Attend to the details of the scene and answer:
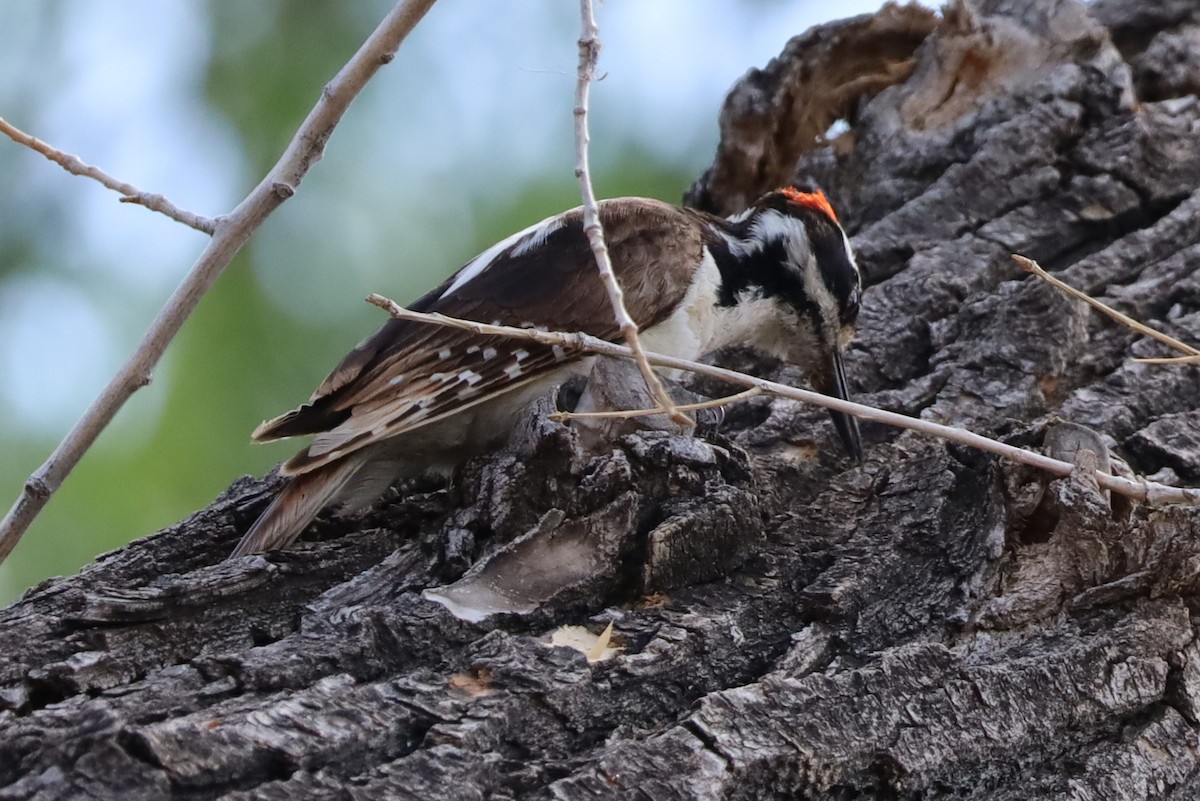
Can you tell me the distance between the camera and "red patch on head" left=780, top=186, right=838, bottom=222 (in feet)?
10.4

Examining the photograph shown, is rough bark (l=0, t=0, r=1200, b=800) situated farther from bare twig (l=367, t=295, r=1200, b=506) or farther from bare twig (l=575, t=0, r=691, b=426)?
bare twig (l=575, t=0, r=691, b=426)

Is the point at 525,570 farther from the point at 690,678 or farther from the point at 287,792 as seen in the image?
the point at 287,792

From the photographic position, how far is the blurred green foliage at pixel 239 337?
4375 millimetres

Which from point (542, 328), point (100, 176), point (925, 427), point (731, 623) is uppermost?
point (100, 176)

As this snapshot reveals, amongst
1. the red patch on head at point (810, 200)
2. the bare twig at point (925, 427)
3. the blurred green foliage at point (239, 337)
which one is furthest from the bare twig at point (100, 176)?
the blurred green foliage at point (239, 337)

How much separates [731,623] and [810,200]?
5.51 ft

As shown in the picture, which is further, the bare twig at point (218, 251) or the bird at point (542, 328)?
the bird at point (542, 328)

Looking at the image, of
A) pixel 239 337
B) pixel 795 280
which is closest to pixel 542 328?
pixel 795 280

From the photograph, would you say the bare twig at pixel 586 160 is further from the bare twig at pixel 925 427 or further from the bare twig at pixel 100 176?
the bare twig at pixel 100 176

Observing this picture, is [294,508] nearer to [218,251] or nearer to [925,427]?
[218,251]

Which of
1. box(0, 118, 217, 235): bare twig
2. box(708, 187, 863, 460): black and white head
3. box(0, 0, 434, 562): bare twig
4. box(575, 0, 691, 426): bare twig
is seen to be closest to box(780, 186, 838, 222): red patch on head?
box(708, 187, 863, 460): black and white head

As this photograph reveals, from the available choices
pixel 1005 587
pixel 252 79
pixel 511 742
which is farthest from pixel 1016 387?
pixel 252 79

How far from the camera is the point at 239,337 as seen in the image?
465 cm

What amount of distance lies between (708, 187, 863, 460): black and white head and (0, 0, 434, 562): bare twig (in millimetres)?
1390
